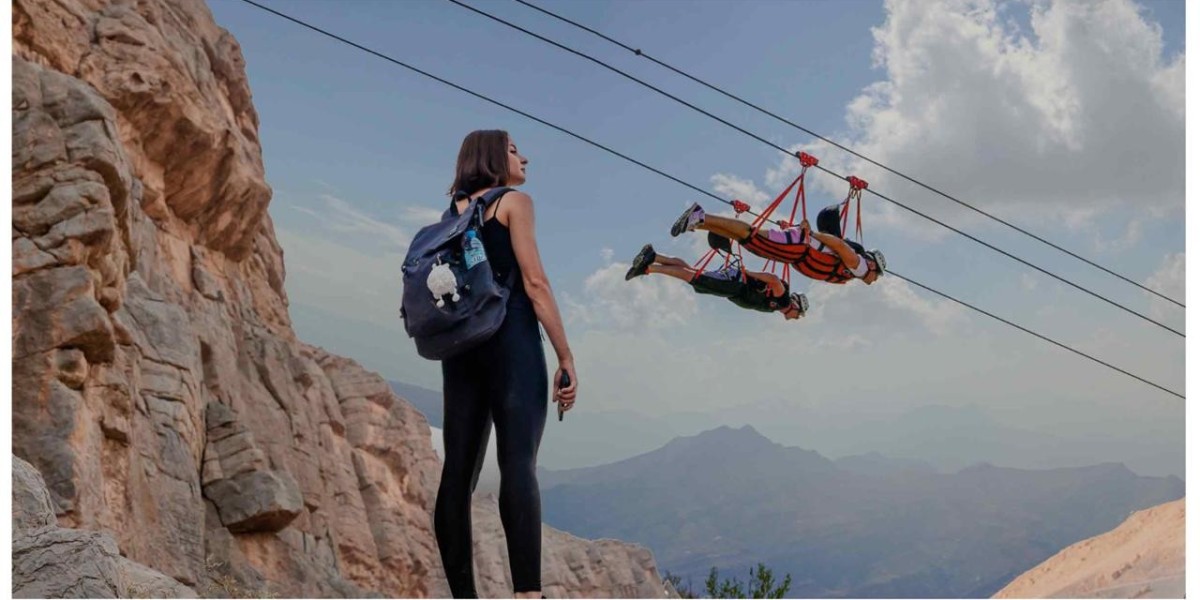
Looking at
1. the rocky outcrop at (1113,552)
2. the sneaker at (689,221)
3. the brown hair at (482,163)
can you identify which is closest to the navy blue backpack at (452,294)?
the brown hair at (482,163)

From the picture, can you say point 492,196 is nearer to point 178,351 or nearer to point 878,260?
point 878,260

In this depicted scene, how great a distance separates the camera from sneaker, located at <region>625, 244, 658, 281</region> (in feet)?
25.4

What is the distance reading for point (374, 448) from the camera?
3175cm

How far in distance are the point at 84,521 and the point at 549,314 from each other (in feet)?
37.1

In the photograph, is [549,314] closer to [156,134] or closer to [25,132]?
[25,132]

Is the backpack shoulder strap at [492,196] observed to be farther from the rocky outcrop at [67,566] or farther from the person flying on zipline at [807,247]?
the person flying on zipline at [807,247]

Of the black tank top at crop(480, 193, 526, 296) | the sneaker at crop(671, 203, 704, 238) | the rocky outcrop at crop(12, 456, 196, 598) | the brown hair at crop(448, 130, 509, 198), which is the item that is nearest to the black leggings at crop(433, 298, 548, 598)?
the black tank top at crop(480, 193, 526, 296)

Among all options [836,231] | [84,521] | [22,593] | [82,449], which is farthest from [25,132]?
[22,593]

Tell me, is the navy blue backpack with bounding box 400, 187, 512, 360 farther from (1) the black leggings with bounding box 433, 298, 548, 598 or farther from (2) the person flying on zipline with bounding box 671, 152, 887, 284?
(2) the person flying on zipline with bounding box 671, 152, 887, 284

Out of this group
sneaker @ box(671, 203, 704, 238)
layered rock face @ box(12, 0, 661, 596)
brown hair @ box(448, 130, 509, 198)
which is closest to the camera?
brown hair @ box(448, 130, 509, 198)

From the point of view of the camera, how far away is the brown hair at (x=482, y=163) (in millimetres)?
4598

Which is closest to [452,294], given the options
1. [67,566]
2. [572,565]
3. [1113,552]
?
[67,566]

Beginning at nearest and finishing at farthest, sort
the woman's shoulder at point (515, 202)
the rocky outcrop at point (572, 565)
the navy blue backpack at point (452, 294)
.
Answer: the navy blue backpack at point (452, 294) < the woman's shoulder at point (515, 202) < the rocky outcrop at point (572, 565)

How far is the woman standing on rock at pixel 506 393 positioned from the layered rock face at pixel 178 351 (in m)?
1.33
